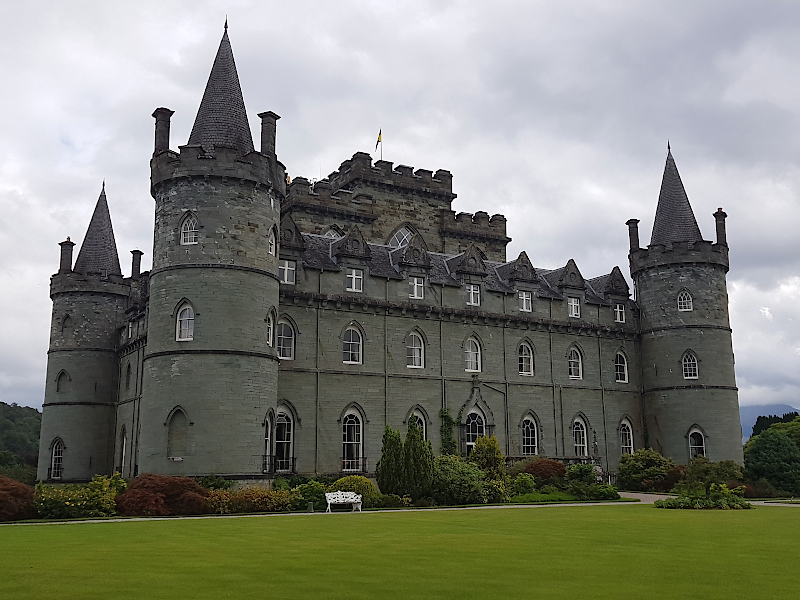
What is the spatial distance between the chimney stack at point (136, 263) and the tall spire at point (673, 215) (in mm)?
29828

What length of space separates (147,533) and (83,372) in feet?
91.2

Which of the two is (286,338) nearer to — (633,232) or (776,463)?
(633,232)

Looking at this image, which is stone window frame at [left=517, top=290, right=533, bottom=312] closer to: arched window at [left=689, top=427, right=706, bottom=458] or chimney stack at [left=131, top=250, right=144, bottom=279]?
arched window at [left=689, top=427, right=706, bottom=458]

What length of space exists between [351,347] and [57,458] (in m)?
17.8

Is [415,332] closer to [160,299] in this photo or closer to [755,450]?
[160,299]

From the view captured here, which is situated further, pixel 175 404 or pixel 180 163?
pixel 180 163

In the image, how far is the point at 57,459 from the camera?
142 feet

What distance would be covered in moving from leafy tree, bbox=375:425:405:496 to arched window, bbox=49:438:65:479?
20972mm

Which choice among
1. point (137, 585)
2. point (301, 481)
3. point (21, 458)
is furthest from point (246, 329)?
point (21, 458)

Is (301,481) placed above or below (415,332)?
below

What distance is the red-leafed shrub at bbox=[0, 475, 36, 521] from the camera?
2325 centimetres

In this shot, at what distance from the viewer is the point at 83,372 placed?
43.5 meters

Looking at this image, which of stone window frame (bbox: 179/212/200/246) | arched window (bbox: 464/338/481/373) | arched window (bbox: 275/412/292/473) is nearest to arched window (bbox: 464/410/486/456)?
arched window (bbox: 464/338/481/373)

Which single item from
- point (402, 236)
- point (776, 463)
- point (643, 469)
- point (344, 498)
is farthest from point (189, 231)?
point (776, 463)
